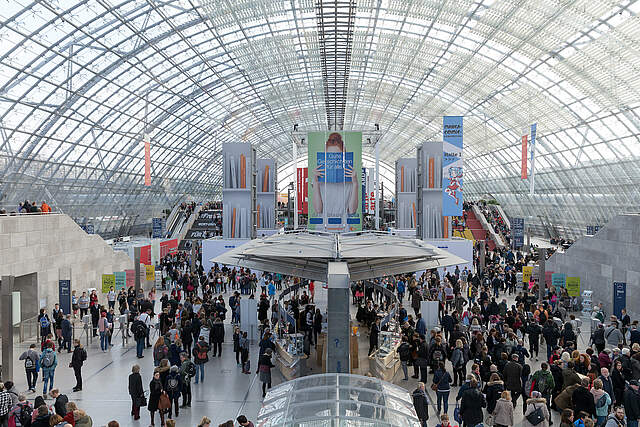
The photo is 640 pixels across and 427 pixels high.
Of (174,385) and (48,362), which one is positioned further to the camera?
(48,362)

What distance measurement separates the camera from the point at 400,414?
6625 mm

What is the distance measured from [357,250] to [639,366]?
619 cm

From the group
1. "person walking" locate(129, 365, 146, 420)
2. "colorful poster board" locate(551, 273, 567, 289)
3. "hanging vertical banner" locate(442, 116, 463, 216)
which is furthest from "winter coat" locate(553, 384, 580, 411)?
"hanging vertical banner" locate(442, 116, 463, 216)

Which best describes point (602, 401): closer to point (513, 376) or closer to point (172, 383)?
point (513, 376)

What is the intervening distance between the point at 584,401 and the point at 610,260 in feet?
43.2

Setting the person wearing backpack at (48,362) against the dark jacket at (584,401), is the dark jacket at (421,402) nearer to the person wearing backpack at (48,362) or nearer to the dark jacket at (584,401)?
the dark jacket at (584,401)

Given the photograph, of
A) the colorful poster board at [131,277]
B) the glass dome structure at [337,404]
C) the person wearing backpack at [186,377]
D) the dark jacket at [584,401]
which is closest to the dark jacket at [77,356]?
the person wearing backpack at [186,377]

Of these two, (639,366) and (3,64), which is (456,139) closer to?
(639,366)

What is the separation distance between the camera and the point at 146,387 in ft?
41.2

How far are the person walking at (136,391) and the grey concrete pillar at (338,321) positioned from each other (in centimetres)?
371

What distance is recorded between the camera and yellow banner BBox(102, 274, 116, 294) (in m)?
21.7

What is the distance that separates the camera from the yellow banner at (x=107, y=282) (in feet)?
71.1

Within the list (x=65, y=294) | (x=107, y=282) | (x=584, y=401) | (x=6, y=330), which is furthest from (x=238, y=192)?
(x=584, y=401)

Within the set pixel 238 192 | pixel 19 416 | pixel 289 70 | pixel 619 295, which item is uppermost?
pixel 289 70
